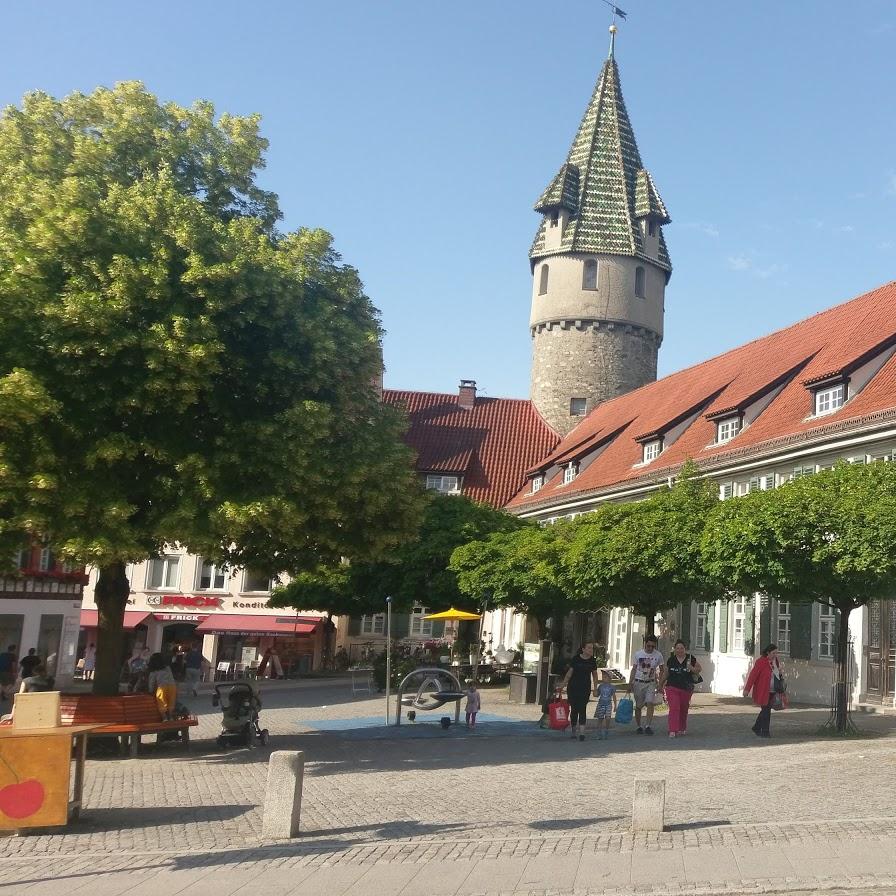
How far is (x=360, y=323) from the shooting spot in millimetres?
16125

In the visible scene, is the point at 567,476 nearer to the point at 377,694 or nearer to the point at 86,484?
the point at 377,694

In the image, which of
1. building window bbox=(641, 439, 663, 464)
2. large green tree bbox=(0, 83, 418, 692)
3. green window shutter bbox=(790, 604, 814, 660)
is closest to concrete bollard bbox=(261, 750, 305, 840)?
large green tree bbox=(0, 83, 418, 692)

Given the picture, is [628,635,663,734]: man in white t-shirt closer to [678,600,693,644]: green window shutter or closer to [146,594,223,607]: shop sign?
[678,600,693,644]: green window shutter

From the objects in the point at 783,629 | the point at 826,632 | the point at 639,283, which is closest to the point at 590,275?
the point at 639,283

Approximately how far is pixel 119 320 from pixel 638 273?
41228 mm

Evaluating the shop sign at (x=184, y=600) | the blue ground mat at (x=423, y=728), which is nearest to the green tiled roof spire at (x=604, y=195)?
the shop sign at (x=184, y=600)

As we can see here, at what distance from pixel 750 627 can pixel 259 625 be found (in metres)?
23.7

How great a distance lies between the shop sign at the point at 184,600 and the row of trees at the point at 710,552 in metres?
18.4

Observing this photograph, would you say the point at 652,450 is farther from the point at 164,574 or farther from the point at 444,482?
the point at 164,574

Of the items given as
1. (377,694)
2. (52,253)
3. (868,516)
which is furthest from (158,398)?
(377,694)

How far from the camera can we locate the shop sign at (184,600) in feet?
156

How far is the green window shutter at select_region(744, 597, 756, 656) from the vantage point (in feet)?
90.2

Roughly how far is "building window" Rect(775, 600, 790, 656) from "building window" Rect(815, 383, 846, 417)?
453 cm

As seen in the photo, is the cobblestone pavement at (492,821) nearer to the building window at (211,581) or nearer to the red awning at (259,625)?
the red awning at (259,625)
